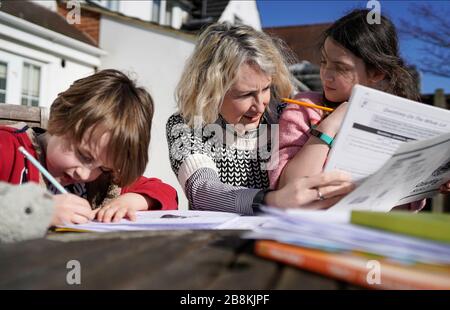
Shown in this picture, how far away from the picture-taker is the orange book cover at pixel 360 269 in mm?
448

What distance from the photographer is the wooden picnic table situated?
0.47 m

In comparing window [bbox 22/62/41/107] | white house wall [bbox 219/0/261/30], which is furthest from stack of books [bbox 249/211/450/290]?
white house wall [bbox 219/0/261/30]

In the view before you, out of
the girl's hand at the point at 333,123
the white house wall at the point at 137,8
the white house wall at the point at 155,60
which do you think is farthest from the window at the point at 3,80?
the girl's hand at the point at 333,123

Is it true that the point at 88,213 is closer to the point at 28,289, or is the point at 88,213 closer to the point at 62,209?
the point at 62,209

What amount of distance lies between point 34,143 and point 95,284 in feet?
2.66

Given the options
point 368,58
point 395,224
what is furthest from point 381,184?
point 368,58

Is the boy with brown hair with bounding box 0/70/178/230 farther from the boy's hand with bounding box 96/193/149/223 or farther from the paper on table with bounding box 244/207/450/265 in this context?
the paper on table with bounding box 244/207/450/265

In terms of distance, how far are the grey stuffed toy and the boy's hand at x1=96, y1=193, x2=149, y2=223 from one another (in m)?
0.27

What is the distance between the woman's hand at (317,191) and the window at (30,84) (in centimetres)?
489

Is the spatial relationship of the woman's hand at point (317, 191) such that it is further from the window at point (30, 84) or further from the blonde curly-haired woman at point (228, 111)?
the window at point (30, 84)

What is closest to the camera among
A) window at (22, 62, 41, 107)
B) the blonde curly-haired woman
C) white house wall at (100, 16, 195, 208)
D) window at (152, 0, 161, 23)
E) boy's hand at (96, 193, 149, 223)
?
boy's hand at (96, 193, 149, 223)

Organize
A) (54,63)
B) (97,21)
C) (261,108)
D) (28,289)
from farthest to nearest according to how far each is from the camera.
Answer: (97,21)
(54,63)
(261,108)
(28,289)

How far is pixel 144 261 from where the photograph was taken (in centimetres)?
53

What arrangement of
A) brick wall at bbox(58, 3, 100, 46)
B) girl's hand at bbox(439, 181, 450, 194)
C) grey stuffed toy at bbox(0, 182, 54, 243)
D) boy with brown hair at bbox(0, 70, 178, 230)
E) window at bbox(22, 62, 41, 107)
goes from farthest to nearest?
1. brick wall at bbox(58, 3, 100, 46)
2. window at bbox(22, 62, 41, 107)
3. girl's hand at bbox(439, 181, 450, 194)
4. boy with brown hair at bbox(0, 70, 178, 230)
5. grey stuffed toy at bbox(0, 182, 54, 243)
